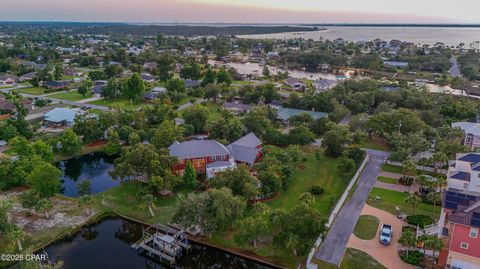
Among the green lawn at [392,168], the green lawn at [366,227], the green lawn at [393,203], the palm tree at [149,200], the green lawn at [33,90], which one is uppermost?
the green lawn at [33,90]

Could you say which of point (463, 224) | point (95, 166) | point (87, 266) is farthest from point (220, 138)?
point (463, 224)

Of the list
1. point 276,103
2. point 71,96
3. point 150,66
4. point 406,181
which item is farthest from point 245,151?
point 150,66

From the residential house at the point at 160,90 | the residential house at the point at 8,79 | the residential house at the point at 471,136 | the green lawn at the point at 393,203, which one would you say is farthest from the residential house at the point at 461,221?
the residential house at the point at 8,79

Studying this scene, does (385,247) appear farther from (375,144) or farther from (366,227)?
(375,144)

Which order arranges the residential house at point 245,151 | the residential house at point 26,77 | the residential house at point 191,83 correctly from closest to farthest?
the residential house at point 245,151 → the residential house at point 191,83 → the residential house at point 26,77

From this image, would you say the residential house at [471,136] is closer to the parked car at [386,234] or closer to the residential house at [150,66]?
the parked car at [386,234]

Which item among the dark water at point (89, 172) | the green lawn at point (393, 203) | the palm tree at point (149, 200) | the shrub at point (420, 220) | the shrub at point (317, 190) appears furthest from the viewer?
the dark water at point (89, 172)

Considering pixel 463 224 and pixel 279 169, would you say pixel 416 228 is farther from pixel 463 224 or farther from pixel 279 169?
pixel 279 169
